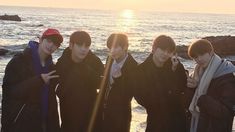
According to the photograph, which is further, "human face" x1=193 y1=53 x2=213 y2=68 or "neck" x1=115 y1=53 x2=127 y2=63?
"neck" x1=115 y1=53 x2=127 y2=63

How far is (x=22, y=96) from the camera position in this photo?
4.61m

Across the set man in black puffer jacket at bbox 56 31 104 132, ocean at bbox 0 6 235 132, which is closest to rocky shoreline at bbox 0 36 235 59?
ocean at bbox 0 6 235 132

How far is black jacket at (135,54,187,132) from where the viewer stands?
5.11 m

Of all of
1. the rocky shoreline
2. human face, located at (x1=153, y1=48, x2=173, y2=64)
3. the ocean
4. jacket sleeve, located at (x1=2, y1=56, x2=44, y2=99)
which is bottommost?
the ocean

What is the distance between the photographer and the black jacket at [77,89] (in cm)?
513

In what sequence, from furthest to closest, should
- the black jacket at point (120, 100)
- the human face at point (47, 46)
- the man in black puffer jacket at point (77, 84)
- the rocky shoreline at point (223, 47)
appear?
the rocky shoreline at point (223, 47) → the black jacket at point (120, 100) → the man in black puffer jacket at point (77, 84) → the human face at point (47, 46)

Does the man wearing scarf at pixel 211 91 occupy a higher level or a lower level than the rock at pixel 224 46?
higher

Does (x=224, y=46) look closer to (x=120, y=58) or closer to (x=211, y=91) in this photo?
(x=120, y=58)

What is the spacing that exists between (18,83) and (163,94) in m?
1.71

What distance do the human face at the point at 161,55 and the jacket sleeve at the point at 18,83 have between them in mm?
1401

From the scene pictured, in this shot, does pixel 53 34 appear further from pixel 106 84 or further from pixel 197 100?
pixel 197 100

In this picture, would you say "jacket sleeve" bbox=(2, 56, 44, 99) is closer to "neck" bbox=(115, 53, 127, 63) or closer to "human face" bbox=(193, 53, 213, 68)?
"neck" bbox=(115, 53, 127, 63)

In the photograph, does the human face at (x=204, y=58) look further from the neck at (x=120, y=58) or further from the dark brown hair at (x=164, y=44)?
the neck at (x=120, y=58)

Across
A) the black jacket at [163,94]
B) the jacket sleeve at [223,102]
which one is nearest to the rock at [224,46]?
the black jacket at [163,94]
